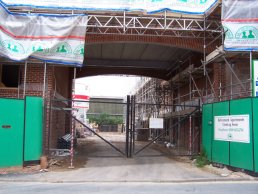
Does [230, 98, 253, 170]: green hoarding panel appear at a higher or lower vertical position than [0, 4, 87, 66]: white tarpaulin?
lower

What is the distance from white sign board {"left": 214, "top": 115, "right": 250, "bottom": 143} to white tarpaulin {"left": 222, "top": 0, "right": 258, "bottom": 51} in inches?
110

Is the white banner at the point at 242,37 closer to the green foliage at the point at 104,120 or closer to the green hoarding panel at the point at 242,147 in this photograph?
the green hoarding panel at the point at 242,147

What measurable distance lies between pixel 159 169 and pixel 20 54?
717cm

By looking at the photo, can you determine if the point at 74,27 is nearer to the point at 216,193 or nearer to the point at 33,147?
the point at 33,147

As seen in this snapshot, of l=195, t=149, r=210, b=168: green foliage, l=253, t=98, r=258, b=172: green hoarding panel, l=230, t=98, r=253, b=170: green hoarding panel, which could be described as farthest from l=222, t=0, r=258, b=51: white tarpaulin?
l=195, t=149, r=210, b=168: green foliage

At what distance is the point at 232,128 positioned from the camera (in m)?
15.0

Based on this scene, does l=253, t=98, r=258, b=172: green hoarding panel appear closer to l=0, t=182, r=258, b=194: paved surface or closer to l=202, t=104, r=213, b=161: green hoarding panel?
l=0, t=182, r=258, b=194: paved surface

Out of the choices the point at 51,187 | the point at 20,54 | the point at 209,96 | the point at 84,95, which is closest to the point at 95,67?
the point at 84,95

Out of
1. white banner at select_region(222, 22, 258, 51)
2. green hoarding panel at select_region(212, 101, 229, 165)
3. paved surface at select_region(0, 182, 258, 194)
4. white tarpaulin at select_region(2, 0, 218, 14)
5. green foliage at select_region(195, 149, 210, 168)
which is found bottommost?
paved surface at select_region(0, 182, 258, 194)

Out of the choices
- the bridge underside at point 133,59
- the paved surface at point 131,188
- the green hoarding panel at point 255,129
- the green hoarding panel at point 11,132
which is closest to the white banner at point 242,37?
the green hoarding panel at point 255,129

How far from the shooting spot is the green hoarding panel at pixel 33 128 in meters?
14.8

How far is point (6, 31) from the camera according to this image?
49.9 ft

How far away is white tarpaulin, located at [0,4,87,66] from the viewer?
15328 mm

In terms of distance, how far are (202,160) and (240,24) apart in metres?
6.02
